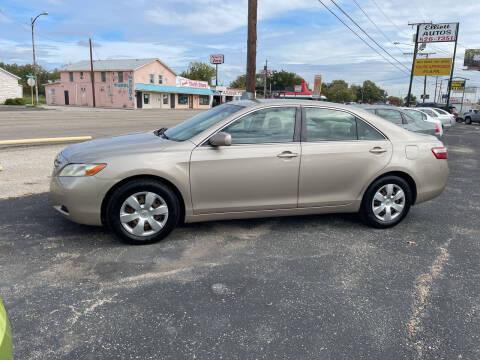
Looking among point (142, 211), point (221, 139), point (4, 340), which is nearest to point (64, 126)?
point (142, 211)

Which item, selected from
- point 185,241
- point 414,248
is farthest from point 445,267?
point 185,241

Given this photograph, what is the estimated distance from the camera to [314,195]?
15.0 ft

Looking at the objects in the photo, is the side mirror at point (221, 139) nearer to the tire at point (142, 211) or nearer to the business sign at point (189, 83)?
the tire at point (142, 211)

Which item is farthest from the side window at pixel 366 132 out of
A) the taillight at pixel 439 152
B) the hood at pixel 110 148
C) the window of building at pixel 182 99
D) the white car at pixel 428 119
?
the window of building at pixel 182 99

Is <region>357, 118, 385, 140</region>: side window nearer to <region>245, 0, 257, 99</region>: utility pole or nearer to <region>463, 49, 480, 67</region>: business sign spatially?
<region>245, 0, 257, 99</region>: utility pole

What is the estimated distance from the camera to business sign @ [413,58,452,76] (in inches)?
1802

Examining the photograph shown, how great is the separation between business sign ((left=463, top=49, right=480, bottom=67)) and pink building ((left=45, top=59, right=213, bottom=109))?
57659 mm

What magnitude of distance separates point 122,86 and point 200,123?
5278cm

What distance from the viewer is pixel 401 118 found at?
11430 millimetres

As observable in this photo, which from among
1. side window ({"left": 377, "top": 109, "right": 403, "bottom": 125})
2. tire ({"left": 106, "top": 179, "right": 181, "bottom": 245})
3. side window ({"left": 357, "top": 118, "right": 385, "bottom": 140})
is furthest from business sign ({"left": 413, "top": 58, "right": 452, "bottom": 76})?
tire ({"left": 106, "top": 179, "right": 181, "bottom": 245})

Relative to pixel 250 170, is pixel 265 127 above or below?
above

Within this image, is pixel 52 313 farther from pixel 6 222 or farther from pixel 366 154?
pixel 366 154

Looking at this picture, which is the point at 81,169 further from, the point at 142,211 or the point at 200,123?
the point at 200,123

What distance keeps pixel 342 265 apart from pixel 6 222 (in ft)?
13.1
